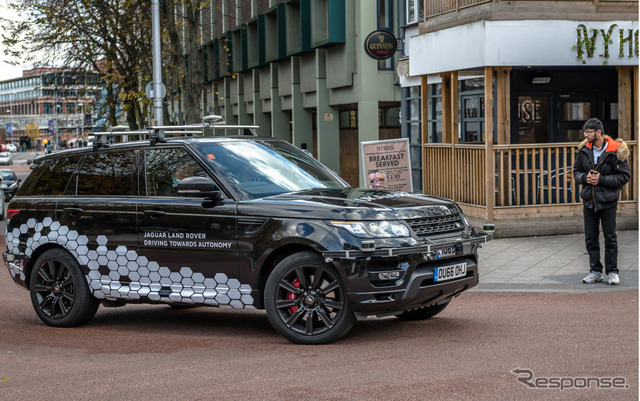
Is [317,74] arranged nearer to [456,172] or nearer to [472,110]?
[472,110]

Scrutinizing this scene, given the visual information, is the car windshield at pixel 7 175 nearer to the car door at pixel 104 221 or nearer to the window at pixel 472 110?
the window at pixel 472 110

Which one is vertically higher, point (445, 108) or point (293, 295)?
point (445, 108)

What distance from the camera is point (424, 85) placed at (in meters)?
20.7

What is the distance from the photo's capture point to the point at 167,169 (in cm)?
932

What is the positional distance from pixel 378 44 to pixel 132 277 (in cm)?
1582

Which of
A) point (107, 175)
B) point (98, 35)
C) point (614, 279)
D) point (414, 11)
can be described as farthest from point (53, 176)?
point (98, 35)

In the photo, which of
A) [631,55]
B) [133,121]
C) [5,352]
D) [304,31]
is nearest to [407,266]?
[5,352]

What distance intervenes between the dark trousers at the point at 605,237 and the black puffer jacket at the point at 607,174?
113 millimetres

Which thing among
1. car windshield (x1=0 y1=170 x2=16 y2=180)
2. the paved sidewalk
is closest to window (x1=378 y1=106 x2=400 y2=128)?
the paved sidewalk

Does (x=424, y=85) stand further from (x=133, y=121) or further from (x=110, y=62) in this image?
(x=133, y=121)

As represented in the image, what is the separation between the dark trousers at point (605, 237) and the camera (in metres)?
11.7

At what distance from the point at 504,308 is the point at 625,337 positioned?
221 centimetres

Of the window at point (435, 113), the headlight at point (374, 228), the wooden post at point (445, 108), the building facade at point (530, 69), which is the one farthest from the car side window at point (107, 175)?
the window at point (435, 113)

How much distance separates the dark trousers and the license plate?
3.79 meters
